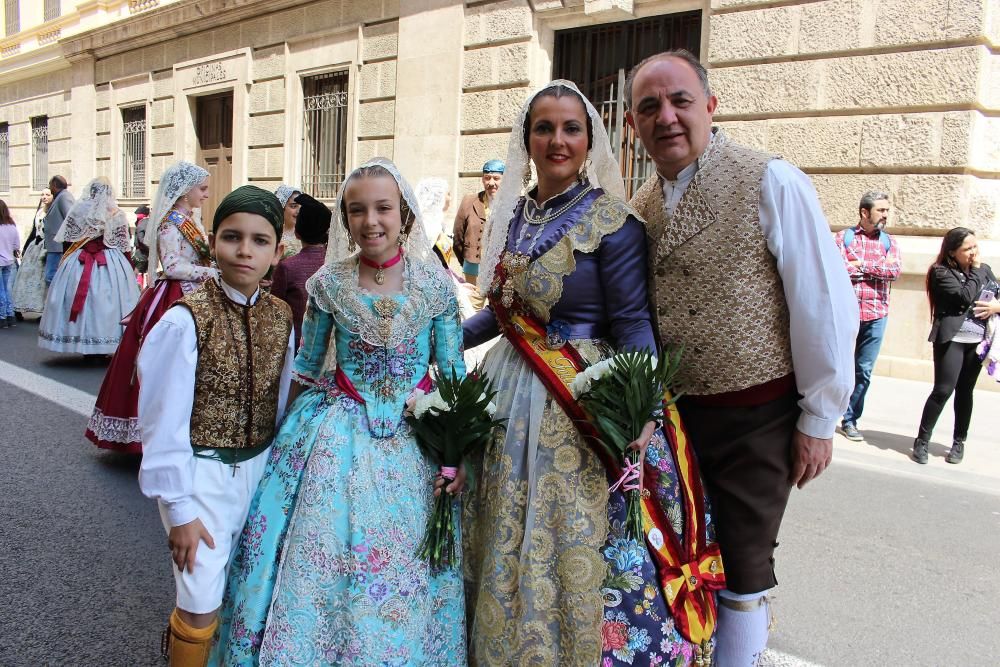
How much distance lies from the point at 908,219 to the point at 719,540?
658 centimetres

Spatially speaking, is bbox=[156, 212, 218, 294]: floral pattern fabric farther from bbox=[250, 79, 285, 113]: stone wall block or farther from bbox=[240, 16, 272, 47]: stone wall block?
bbox=[240, 16, 272, 47]: stone wall block

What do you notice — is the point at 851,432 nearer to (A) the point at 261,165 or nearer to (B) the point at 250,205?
(B) the point at 250,205

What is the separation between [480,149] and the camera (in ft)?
35.5

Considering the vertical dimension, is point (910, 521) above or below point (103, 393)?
below

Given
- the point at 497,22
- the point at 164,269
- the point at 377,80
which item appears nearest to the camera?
the point at 164,269

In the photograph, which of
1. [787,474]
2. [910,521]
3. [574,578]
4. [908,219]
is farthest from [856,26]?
[574,578]

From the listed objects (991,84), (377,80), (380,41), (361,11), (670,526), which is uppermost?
(361,11)

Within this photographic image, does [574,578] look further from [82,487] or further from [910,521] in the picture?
[82,487]

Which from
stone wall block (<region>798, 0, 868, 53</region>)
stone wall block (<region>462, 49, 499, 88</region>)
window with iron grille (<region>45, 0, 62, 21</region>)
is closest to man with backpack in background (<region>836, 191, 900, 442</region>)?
stone wall block (<region>798, 0, 868, 53</region>)

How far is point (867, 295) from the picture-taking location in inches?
261

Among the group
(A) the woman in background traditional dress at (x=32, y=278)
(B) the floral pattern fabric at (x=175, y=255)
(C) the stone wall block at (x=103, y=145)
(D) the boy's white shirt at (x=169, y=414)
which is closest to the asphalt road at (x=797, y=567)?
(D) the boy's white shirt at (x=169, y=414)

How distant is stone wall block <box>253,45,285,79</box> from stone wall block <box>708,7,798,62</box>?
8285 millimetres

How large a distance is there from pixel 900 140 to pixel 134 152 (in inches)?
663

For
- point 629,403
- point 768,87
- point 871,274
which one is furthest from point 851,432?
point 629,403
